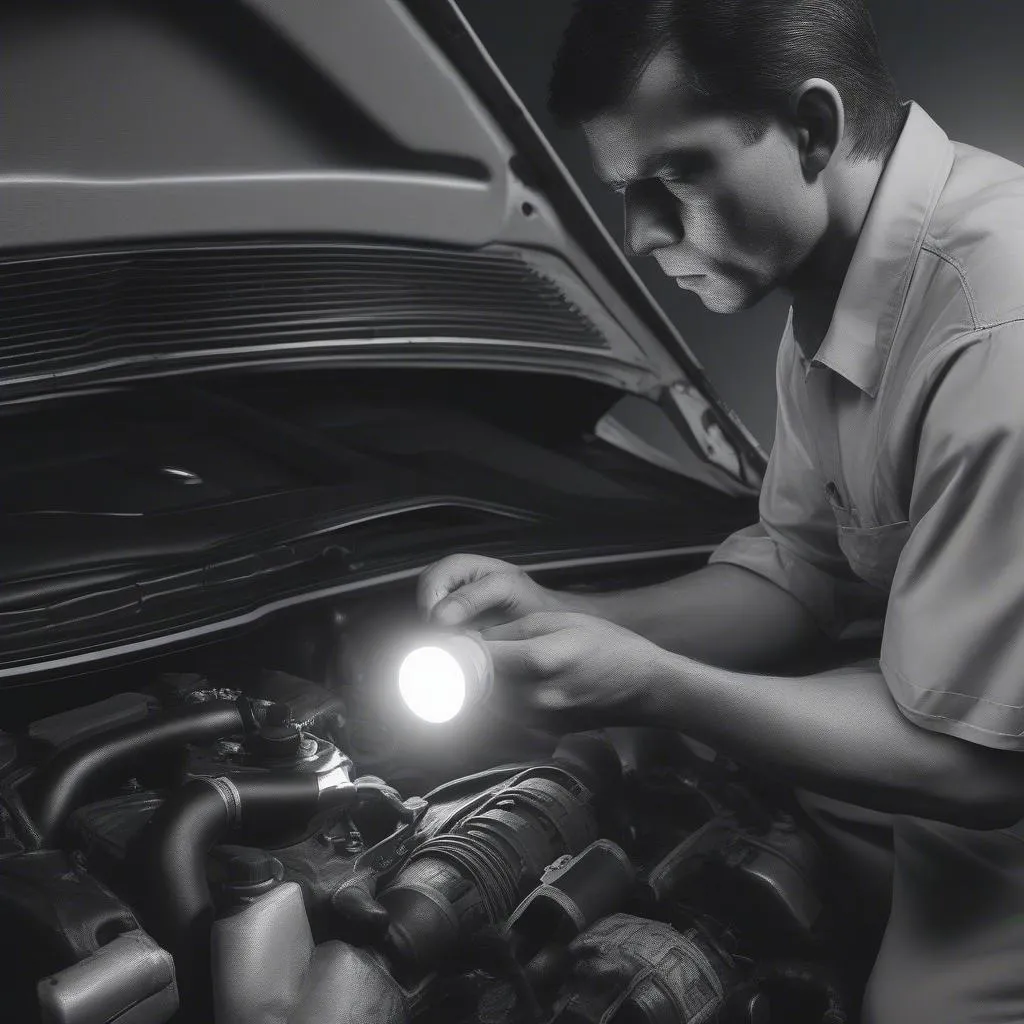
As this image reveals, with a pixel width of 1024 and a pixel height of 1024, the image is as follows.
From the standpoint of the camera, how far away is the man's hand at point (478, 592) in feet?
3.50

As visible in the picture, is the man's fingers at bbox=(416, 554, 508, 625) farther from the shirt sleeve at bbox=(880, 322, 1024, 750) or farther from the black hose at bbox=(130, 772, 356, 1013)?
the shirt sleeve at bbox=(880, 322, 1024, 750)

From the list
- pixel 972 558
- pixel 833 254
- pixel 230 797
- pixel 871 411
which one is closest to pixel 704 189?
pixel 833 254

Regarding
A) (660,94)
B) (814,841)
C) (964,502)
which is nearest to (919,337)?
(964,502)

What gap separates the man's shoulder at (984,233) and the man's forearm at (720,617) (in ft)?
1.73

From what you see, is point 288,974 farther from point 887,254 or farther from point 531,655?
point 887,254

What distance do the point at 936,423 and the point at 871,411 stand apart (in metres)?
0.17

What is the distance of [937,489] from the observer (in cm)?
90

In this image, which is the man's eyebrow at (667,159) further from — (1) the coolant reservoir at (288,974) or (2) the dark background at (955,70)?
(2) the dark background at (955,70)

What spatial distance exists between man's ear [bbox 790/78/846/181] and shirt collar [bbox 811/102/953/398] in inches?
3.4

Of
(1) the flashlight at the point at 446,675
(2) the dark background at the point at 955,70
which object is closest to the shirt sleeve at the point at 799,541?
(1) the flashlight at the point at 446,675

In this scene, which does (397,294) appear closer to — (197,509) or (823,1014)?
(197,509)

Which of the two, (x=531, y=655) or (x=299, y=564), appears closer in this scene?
(x=531, y=655)

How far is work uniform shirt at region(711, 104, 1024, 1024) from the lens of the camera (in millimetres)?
850

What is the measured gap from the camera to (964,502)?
863 millimetres
